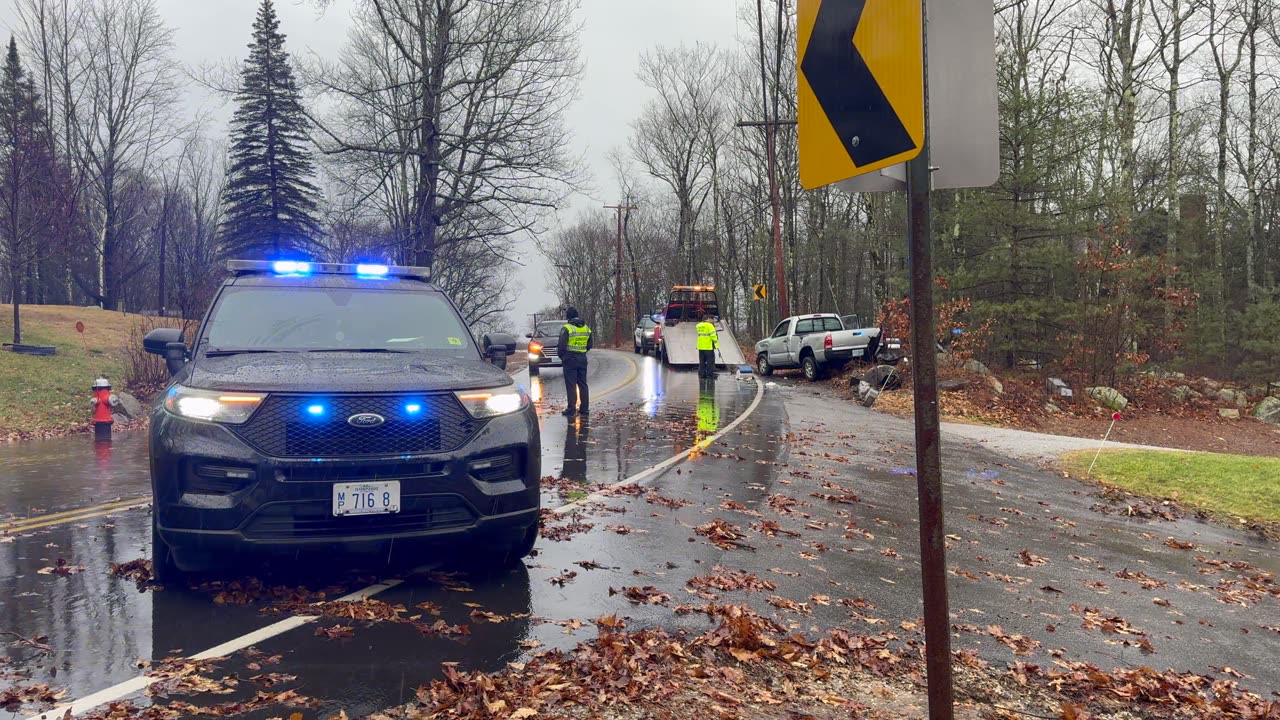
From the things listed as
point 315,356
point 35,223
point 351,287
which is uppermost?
point 35,223

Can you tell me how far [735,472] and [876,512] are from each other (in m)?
2.06

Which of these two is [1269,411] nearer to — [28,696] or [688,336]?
[688,336]

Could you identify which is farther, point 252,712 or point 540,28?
point 540,28

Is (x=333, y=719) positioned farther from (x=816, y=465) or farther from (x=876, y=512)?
(x=816, y=465)

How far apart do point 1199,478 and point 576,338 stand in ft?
32.1

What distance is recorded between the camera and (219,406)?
4.50m

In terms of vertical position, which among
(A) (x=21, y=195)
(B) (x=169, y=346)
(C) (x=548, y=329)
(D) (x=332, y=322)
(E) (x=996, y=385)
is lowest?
(E) (x=996, y=385)

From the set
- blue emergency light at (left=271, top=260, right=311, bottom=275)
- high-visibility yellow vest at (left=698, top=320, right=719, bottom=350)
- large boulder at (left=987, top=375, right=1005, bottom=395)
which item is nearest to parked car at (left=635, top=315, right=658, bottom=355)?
high-visibility yellow vest at (left=698, top=320, right=719, bottom=350)

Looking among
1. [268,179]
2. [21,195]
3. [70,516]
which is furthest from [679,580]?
[268,179]

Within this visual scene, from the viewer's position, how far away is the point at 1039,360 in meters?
21.3

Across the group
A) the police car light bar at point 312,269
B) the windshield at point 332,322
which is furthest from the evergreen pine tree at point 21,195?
the windshield at point 332,322

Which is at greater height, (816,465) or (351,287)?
(351,287)

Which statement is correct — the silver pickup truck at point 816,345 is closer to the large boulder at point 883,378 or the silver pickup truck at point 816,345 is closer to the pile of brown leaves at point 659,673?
the large boulder at point 883,378

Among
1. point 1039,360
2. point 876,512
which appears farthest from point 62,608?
point 1039,360
